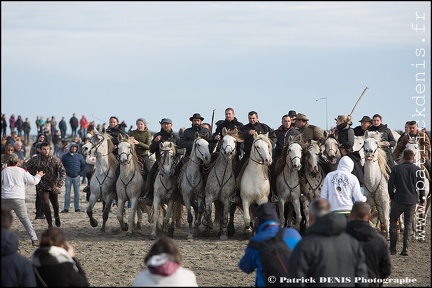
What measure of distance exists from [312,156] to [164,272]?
418 inches

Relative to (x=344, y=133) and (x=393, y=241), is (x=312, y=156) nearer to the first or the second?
(x=344, y=133)

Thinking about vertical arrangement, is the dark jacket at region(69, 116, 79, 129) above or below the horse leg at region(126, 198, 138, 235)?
above

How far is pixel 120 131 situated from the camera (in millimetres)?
20672

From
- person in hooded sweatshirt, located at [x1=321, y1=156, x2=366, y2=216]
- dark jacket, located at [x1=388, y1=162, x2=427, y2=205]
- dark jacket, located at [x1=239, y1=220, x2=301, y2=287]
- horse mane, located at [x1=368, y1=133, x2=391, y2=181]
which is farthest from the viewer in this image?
horse mane, located at [x1=368, y1=133, x2=391, y2=181]

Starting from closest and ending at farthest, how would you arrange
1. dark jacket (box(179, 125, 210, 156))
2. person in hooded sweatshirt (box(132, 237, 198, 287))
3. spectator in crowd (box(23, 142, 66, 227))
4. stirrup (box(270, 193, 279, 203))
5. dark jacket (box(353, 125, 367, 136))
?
1. person in hooded sweatshirt (box(132, 237, 198, 287))
2. stirrup (box(270, 193, 279, 203))
3. dark jacket (box(179, 125, 210, 156))
4. spectator in crowd (box(23, 142, 66, 227))
5. dark jacket (box(353, 125, 367, 136))

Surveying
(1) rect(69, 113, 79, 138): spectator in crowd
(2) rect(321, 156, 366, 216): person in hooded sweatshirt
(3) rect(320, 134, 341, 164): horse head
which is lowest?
(2) rect(321, 156, 366, 216): person in hooded sweatshirt

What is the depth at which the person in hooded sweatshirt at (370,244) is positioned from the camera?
8.55 metres

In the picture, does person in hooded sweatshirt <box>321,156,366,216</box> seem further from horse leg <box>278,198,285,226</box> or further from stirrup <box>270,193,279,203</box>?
stirrup <box>270,193,279,203</box>

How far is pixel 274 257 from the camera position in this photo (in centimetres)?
807

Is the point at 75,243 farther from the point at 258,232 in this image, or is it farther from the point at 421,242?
the point at 258,232

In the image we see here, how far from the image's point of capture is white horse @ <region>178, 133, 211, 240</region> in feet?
58.5

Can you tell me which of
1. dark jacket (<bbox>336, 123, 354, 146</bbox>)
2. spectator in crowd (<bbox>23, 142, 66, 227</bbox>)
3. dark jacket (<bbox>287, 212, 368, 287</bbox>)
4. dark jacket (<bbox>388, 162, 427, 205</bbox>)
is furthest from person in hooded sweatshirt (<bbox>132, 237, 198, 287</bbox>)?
spectator in crowd (<bbox>23, 142, 66, 227</bbox>)

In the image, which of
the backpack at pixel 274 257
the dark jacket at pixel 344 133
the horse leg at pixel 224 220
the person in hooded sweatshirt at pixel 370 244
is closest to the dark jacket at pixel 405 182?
the dark jacket at pixel 344 133

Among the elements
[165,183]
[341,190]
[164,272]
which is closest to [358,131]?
[165,183]
